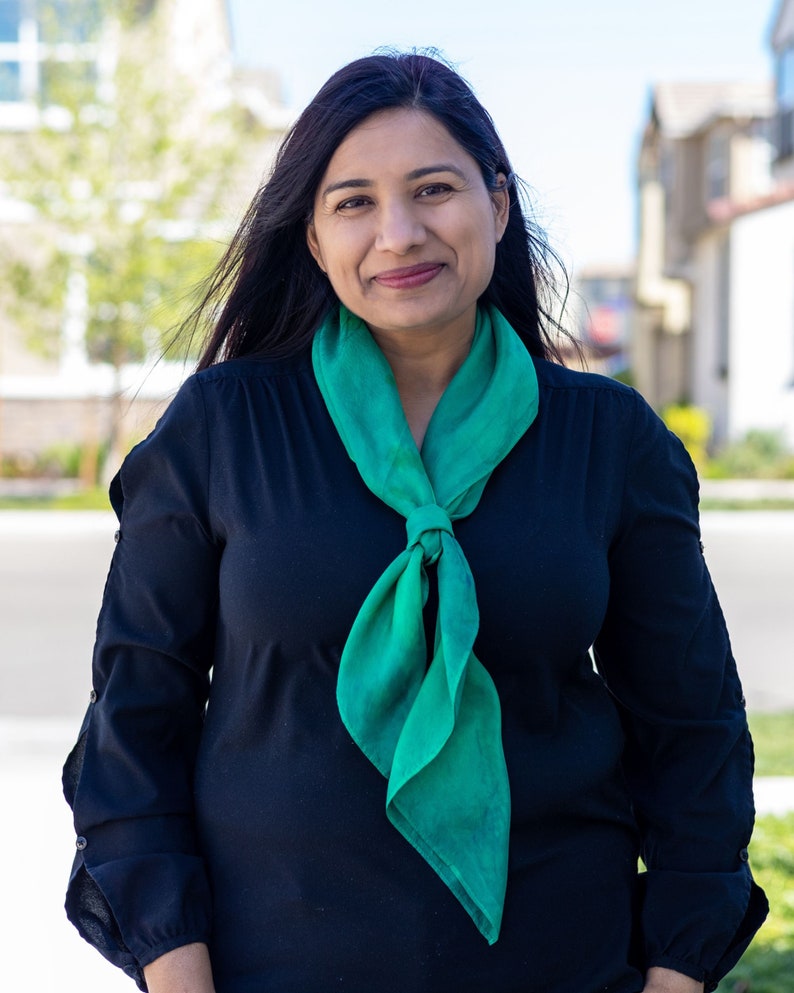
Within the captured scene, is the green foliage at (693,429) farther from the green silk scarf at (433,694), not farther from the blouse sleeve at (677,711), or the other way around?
the green silk scarf at (433,694)

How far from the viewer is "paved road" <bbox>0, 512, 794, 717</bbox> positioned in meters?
7.71

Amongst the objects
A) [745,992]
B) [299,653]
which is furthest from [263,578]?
[745,992]

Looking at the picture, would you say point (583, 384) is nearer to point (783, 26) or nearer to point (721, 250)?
point (721, 250)

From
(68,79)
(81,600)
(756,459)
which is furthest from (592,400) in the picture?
(756,459)

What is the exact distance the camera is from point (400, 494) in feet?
6.04

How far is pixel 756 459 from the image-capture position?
20422mm

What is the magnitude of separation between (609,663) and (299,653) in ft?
1.73

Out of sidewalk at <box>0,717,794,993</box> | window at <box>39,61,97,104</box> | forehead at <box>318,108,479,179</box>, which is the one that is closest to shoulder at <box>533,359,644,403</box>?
forehead at <box>318,108,479,179</box>

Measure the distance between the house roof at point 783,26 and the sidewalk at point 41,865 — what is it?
22647mm

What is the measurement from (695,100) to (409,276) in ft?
96.7

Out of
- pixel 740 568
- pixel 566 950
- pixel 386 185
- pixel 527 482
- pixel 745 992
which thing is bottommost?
pixel 740 568

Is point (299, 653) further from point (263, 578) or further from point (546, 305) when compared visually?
point (546, 305)

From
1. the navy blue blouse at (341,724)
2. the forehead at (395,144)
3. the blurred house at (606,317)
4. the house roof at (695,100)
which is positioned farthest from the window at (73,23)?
the navy blue blouse at (341,724)

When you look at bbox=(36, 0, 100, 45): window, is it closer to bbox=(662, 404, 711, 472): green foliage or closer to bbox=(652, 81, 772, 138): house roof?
bbox=(662, 404, 711, 472): green foliage
